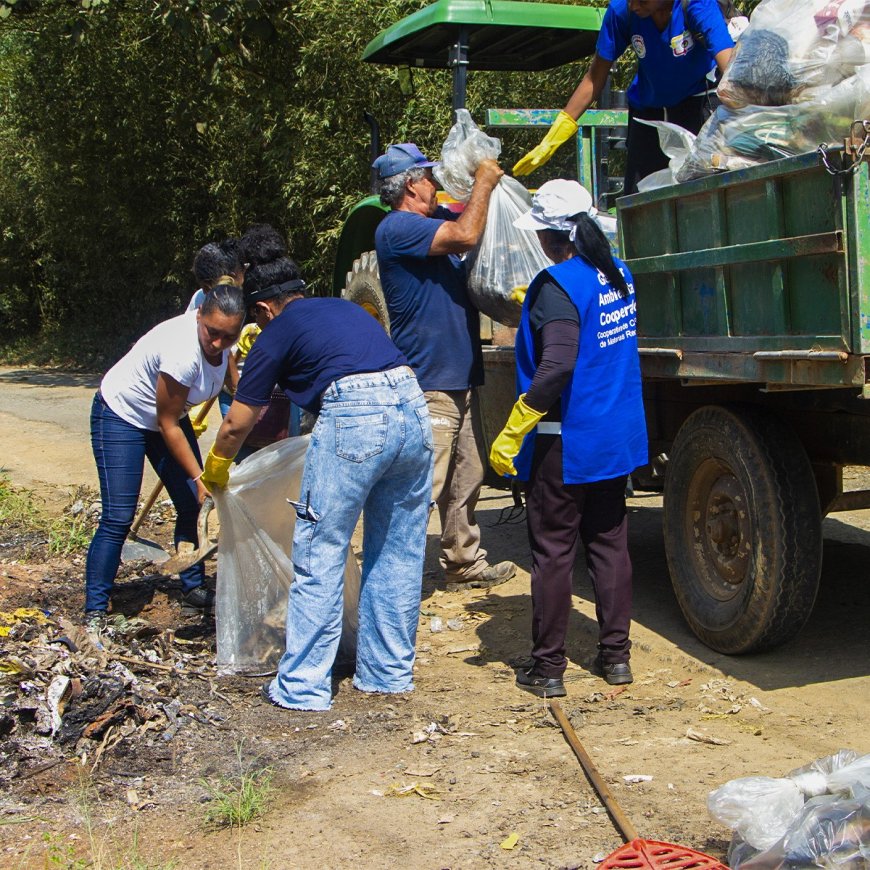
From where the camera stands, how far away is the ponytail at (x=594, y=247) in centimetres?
417

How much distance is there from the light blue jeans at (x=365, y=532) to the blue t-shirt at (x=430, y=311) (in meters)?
1.08

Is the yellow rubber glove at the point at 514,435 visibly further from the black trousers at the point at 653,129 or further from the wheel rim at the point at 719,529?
the black trousers at the point at 653,129

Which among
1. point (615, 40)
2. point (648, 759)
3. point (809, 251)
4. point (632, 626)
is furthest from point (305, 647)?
point (615, 40)

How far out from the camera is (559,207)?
414 centimetres

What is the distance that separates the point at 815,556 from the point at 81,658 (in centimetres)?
274

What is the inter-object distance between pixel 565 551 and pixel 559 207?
1255 mm

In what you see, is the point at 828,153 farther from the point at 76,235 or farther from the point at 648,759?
the point at 76,235

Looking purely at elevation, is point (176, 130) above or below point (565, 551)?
above

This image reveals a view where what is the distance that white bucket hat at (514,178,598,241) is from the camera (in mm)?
4141

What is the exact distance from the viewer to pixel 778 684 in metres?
4.31

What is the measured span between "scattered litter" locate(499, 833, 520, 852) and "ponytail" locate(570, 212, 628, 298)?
199cm

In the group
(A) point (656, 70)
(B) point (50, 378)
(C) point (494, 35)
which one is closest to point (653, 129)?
(A) point (656, 70)

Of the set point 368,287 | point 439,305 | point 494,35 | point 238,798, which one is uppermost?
point 494,35

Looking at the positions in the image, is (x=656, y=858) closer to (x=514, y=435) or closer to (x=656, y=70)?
(x=514, y=435)
